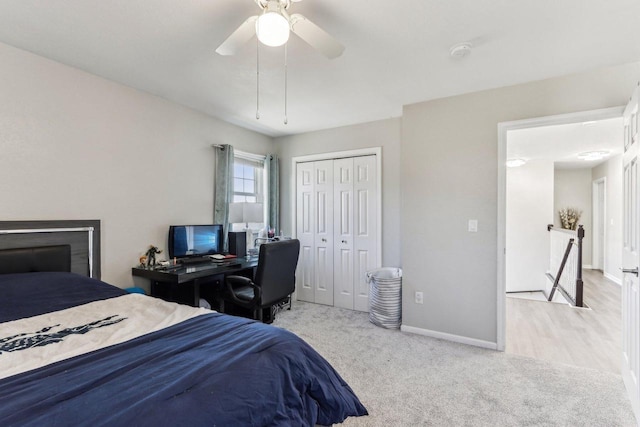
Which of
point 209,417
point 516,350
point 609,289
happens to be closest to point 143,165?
point 209,417

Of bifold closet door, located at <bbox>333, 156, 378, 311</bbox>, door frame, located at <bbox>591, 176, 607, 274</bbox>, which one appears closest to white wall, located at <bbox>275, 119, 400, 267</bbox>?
bifold closet door, located at <bbox>333, 156, 378, 311</bbox>

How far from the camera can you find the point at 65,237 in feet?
7.90

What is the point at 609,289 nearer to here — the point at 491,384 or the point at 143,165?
the point at 491,384

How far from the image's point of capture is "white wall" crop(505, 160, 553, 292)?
18.0 ft

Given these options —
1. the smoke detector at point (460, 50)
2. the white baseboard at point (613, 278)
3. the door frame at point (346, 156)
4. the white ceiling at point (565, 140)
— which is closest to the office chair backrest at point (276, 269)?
the door frame at point (346, 156)

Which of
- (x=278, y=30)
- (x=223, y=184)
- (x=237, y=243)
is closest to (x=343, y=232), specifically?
(x=237, y=243)

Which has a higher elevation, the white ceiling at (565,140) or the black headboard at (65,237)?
the white ceiling at (565,140)

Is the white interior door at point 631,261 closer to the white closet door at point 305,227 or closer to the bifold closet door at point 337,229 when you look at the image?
the bifold closet door at point 337,229

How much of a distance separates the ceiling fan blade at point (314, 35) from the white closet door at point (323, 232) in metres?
2.58

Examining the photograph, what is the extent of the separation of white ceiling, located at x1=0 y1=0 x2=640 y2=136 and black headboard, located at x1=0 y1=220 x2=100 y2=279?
128 cm

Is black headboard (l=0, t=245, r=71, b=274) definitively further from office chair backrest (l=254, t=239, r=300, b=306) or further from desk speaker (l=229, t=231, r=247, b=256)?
desk speaker (l=229, t=231, r=247, b=256)

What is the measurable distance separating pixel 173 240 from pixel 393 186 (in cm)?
262

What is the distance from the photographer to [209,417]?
92cm

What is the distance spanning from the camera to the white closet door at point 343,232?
4.11 meters
